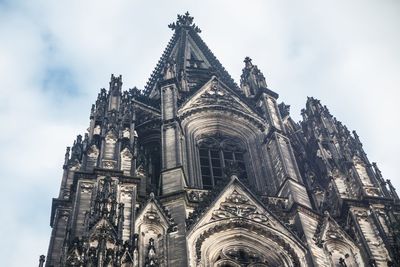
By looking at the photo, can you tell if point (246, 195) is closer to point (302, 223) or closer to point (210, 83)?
point (302, 223)

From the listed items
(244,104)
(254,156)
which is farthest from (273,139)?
(244,104)

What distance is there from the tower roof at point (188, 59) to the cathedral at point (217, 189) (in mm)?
3475

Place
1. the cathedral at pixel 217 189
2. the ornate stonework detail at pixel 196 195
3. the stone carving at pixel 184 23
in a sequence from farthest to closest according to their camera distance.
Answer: the stone carving at pixel 184 23, the ornate stonework detail at pixel 196 195, the cathedral at pixel 217 189

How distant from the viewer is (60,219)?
28.5 m

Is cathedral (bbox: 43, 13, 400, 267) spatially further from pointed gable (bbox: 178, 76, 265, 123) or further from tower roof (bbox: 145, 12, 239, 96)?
tower roof (bbox: 145, 12, 239, 96)

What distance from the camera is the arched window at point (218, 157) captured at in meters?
33.2

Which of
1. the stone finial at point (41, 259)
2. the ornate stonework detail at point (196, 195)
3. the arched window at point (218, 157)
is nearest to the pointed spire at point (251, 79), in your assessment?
the arched window at point (218, 157)

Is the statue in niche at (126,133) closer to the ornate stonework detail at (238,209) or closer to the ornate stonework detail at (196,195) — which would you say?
the ornate stonework detail at (196,195)

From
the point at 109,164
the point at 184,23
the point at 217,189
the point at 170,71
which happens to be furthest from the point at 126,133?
the point at 184,23

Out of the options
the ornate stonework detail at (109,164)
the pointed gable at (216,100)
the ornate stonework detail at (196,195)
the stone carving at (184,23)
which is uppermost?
the stone carving at (184,23)

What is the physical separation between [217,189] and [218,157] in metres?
6.25

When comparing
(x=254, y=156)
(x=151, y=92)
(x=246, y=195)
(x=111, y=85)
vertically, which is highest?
(x=151, y=92)

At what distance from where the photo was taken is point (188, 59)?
4953 cm

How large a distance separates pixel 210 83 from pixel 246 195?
12496 mm
